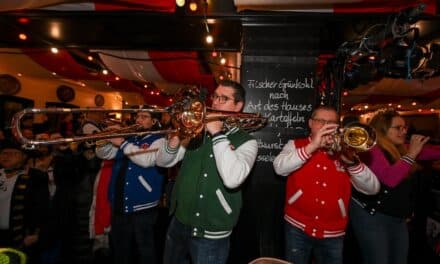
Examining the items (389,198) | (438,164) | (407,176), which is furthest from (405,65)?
(438,164)

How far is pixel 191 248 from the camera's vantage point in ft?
6.98

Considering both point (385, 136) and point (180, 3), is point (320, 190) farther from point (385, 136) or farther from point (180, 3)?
point (180, 3)

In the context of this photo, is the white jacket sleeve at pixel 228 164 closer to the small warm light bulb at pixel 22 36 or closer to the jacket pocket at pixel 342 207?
the jacket pocket at pixel 342 207

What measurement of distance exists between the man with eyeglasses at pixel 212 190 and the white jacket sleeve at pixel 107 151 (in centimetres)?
114

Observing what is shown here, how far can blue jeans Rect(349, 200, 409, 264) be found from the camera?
2541 millimetres

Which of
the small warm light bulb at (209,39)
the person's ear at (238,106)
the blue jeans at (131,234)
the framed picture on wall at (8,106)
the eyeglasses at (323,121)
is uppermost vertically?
the small warm light bulb at (209,39)

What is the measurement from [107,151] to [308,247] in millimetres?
2098

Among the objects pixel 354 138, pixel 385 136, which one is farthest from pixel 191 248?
pixel 385 136

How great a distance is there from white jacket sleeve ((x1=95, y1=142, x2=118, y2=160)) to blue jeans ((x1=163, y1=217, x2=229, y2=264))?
1.27 meters

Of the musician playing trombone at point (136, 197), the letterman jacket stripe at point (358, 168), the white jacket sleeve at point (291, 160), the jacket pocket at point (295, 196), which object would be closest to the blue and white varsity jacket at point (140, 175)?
the musician playing trombone at point (136, 197)

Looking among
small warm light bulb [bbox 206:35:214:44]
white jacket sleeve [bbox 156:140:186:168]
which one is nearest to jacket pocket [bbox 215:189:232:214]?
white jacket sleeve [bbox 156:140:186:168]

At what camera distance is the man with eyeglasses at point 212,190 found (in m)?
2.03

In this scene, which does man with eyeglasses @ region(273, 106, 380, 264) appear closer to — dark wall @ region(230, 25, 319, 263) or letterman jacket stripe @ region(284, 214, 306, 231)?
letterman jacket stripe @ region(284, 214, 306, 231)

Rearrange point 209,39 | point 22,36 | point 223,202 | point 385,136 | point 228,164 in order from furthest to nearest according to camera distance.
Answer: point 22,36 < point 209,39 < point 385,136 < point 223,202 < point 228,164
